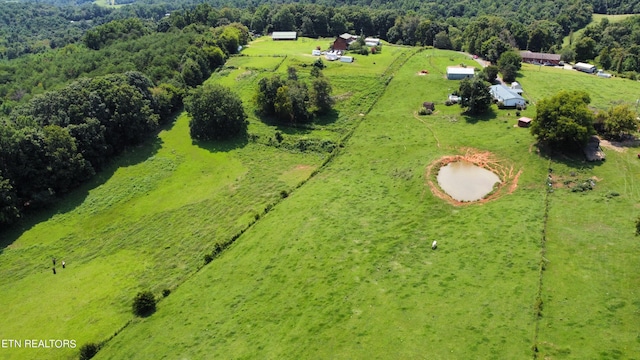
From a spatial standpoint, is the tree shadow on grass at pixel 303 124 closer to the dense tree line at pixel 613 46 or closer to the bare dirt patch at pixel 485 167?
the bare dirt patch at pixel 485 167

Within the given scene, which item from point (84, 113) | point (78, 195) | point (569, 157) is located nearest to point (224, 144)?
point (84, 113)

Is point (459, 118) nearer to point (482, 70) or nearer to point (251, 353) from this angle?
point (482, 70)

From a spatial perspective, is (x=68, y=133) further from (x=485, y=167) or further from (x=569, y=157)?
(x=569, y=157)

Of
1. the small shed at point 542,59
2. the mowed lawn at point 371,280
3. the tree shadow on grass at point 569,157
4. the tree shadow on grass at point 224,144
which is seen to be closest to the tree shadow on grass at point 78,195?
the tree shadow on grass at point 224,144

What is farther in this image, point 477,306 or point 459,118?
point 459,118

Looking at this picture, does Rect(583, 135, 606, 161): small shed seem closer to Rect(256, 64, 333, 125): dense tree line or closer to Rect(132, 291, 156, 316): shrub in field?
Rect(256, 64, 333, 125): dense tree line

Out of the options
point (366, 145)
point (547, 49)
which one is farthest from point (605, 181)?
point (547, 49)
